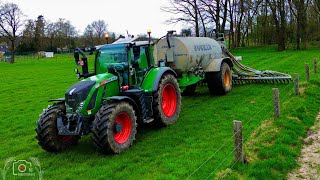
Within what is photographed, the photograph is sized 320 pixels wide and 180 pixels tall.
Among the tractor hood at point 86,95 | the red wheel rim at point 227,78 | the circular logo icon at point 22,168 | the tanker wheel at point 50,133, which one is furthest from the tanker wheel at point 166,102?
the red wheel rim at point 227,78

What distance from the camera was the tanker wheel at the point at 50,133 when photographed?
6.52 metres

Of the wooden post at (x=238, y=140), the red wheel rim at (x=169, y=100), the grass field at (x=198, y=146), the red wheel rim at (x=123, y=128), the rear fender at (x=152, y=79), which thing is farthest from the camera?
the red wheel rim at (x=169, y=100)

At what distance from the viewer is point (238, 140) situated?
5328 mm

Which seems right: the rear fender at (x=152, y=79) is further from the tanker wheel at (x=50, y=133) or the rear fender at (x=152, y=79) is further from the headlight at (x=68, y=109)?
the tanker wheel at (x=50, y=133)

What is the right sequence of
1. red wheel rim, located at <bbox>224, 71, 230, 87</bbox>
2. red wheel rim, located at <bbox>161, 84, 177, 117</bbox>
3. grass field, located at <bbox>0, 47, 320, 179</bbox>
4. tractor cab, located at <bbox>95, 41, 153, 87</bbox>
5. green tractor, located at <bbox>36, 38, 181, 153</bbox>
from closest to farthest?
grass field, located at <bbox>0, 47, 320, 179</bbox> → green tractor, located at <bbox>36, 38, 181, 153</bbox> → tractor cab, located at <bbox>95, 41, 153, 87</bbox> → red wheel rim, located at <bbox>161, 84, 177, 117</bbox> → red wheel rim, located at <bbox>224, 71, 230, 87</bbox>

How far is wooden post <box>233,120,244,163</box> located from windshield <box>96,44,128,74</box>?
133 inches

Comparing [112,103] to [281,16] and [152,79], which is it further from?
[281,16]

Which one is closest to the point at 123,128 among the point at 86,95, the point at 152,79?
the point at 86,95

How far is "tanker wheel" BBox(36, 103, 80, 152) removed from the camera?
21.4ft

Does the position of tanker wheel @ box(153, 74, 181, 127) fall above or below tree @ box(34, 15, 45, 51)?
below

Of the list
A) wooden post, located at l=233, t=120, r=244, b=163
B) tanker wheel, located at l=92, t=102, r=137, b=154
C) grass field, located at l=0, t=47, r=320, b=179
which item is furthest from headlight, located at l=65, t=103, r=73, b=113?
wooden post, located at l=233, t=120, r=244, b=163

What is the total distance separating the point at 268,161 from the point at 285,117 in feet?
9.21

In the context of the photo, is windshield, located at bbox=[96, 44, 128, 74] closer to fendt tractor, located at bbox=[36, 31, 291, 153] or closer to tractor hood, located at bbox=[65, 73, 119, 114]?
fendt tractor, located at bbox=[36, 31, 291, 153]

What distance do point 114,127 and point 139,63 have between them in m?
2.30
